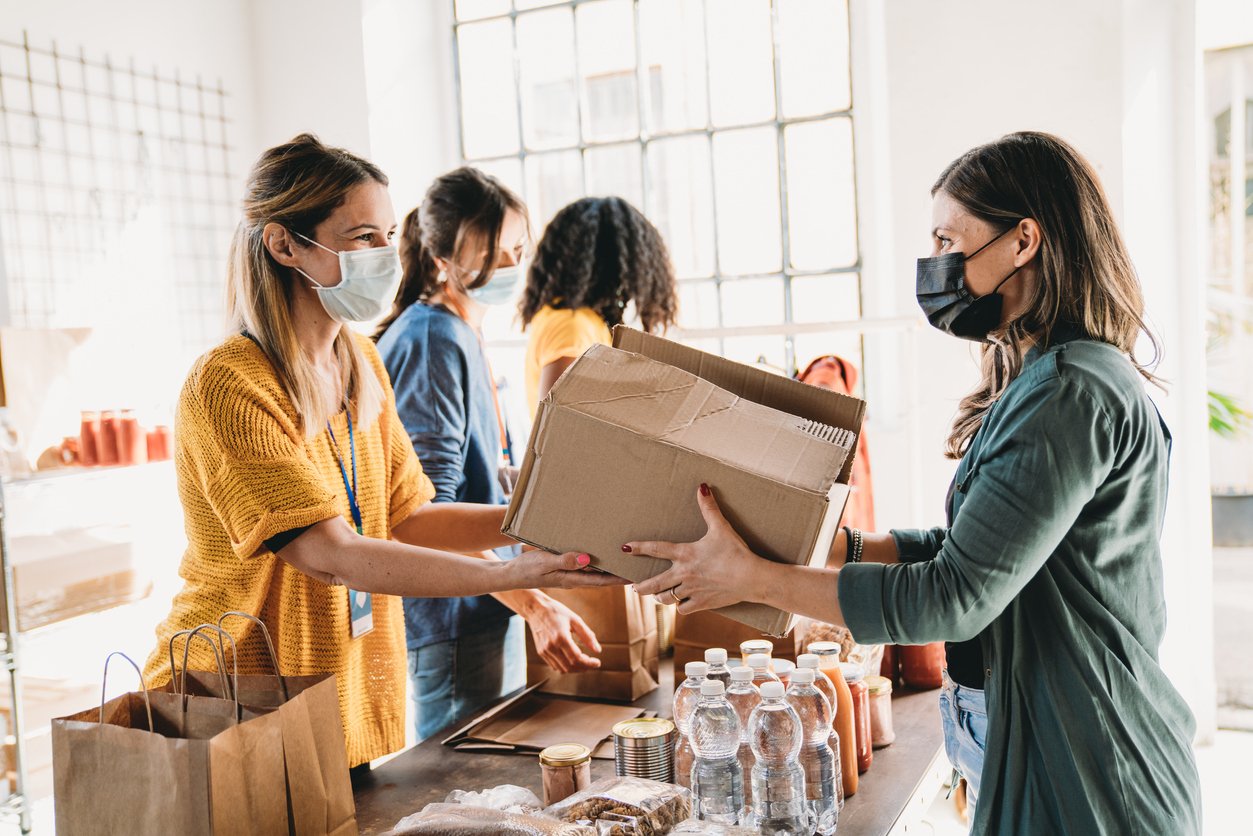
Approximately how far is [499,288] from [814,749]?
54.6 inches

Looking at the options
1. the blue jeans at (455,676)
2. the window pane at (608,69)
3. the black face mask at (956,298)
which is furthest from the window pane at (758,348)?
the black face mask at (956,298)

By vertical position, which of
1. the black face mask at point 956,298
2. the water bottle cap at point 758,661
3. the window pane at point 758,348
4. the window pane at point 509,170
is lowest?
the water bottle cap at point 758,661

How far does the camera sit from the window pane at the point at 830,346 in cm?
380

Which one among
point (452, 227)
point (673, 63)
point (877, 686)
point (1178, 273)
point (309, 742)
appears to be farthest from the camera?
point (673, 63)

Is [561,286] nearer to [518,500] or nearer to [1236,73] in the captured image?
[518,500]

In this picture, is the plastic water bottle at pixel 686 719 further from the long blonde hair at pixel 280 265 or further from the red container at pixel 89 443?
the red container at pixel 89 443

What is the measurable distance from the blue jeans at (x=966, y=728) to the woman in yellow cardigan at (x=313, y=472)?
1.68ft

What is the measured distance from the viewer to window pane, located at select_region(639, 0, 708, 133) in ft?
13.0

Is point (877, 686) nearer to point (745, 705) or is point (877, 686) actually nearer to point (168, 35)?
point (745, 705)

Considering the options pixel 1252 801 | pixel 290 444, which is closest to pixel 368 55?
pixel 290 444

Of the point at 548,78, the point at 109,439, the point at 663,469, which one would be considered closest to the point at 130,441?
the point at 109,439

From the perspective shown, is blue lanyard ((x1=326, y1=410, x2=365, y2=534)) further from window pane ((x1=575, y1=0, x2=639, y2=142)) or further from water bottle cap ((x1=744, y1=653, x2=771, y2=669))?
window pane ((x1=575, y1=0, x2=639, y2=142))

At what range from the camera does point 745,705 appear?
1454 millimetres

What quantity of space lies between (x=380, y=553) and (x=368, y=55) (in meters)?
3.04
